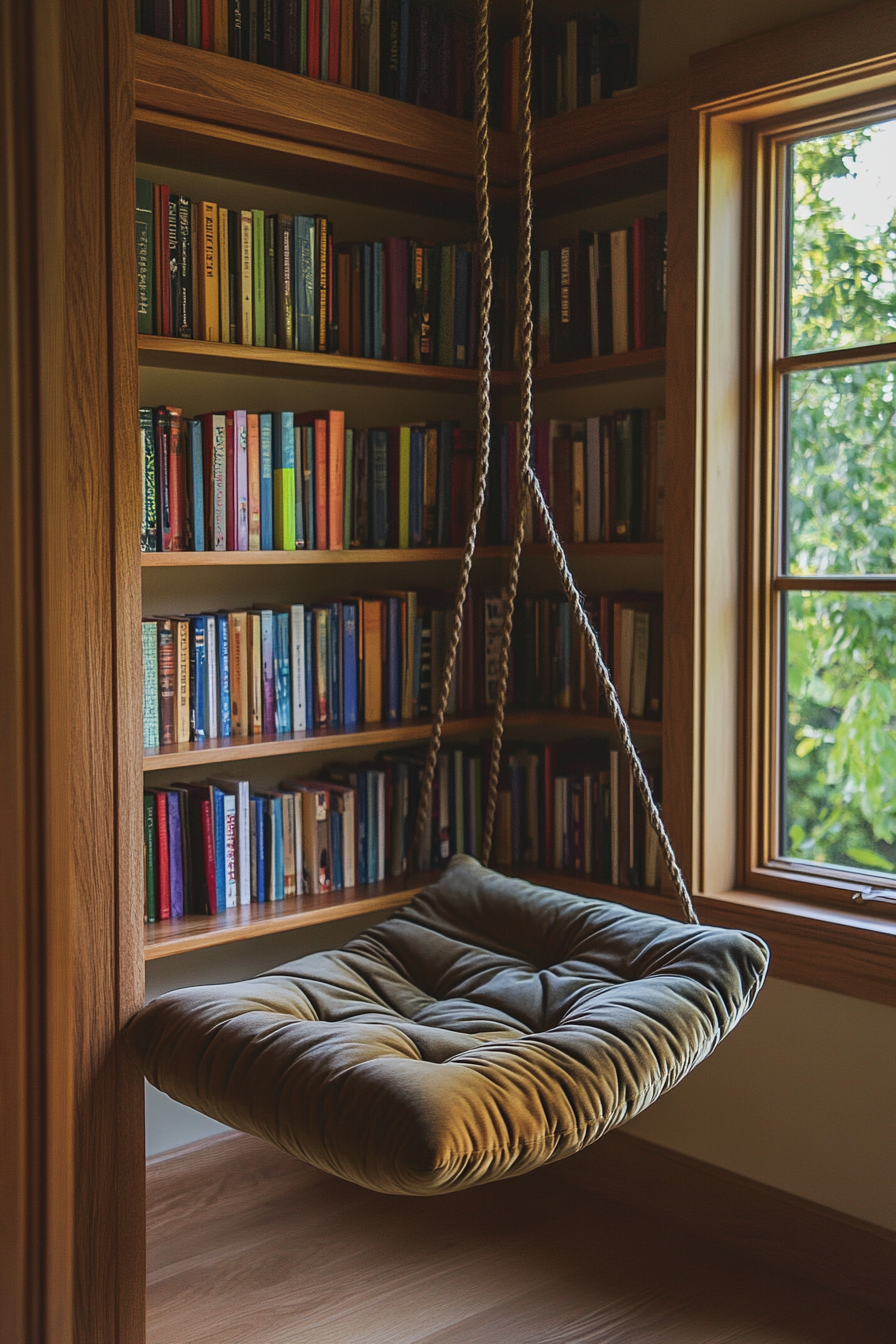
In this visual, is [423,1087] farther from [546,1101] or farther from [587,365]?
[587,365]

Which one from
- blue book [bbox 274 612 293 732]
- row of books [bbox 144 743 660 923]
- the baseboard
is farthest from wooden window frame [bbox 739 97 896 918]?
blue book [bbox 274 612 293 732]

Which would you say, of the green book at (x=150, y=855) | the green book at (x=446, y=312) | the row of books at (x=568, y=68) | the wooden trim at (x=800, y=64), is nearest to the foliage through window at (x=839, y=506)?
the wooden trim at (x=800, y=64)

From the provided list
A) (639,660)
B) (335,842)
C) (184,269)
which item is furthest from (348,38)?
(335,842)

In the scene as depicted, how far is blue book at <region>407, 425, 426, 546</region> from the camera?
2725 millimetres

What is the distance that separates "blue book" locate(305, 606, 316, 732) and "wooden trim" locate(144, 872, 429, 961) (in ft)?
1.17

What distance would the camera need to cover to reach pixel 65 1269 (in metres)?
1.87

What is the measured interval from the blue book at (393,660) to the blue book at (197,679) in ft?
1.46

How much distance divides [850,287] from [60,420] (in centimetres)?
147

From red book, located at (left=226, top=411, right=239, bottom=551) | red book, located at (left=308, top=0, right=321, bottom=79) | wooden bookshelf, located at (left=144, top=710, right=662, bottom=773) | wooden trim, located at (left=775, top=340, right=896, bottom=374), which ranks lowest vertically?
wooden bookshelf, located at (left=144, top=710, right=662, bottom=773)

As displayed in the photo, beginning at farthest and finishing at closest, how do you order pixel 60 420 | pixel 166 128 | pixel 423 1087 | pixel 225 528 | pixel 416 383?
pixel 416 383 → pixel 225 528 → pixel 166 128 → pixel 60 420 → pixel 423 1087

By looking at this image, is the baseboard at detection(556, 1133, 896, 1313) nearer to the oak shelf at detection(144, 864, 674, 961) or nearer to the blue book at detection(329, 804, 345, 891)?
the oak shelf at detection(144, 864, 674, 961)

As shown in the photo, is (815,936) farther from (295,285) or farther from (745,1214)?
(295,285)

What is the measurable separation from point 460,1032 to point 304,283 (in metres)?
1.46

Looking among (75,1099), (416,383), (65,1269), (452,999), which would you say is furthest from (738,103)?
(65,1269)
